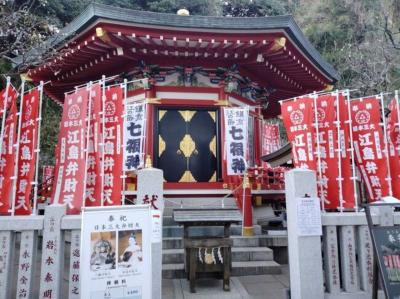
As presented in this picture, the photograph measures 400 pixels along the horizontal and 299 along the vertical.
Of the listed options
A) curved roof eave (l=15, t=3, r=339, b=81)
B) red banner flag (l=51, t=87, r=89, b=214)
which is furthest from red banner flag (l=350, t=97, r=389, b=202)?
red banner flag (l=51, t=87, r=89, b=214)

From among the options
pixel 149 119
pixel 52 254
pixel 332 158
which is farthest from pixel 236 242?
pixel 149 119

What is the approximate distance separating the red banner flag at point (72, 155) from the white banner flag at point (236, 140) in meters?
3.89

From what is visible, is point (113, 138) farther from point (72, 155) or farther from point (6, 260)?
point (6, 260)

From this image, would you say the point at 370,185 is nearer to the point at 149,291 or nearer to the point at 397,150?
the point at 397,150

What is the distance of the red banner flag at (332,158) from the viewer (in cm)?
604

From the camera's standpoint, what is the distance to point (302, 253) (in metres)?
4.76

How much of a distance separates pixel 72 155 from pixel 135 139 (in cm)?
240

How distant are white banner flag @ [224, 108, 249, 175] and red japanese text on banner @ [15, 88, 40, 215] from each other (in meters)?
4.68

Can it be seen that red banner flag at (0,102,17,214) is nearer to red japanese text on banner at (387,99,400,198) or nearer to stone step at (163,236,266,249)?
stone step at (163,236,266,249)

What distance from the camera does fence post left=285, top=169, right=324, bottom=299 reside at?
4711 mm

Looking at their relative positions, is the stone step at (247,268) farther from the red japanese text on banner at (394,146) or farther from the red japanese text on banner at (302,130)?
the red japanese text on banner at (394,146)

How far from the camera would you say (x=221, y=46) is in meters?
8.62

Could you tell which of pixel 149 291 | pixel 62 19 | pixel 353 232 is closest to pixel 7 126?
pixel 149 291

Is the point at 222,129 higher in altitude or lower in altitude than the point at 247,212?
higher
